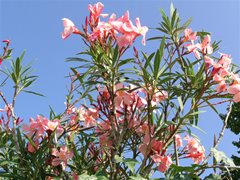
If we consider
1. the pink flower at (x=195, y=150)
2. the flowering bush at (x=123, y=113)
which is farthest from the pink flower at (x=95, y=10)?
the pink flower at (x=195, y=150)

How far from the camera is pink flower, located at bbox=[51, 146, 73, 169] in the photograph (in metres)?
1.99

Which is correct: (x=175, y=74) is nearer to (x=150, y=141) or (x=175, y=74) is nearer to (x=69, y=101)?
(x=150, y=141)

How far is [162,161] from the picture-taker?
6.49ft

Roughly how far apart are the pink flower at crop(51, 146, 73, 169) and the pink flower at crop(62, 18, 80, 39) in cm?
58

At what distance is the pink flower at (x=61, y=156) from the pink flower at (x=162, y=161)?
43 cm

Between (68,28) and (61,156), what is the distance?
66cm

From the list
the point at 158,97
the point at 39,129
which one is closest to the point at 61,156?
the point at 39,129

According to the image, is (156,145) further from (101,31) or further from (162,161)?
(101,31)

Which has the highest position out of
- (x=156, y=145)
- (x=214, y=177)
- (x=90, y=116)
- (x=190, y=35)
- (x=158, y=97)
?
(x=190, y=35)

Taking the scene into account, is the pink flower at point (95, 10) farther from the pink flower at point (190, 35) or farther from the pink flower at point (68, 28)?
the pink flower at point (190, 35)

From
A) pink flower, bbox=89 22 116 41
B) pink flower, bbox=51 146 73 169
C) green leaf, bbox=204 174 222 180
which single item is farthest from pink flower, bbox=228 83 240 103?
pink flower, bbox=51 146 73 169

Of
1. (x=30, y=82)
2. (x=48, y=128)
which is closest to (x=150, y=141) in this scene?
(x=48, y=128)

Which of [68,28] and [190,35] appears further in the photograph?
[190,35]

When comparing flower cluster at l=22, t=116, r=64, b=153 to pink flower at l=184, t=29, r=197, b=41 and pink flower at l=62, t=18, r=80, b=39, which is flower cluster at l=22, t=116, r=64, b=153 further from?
pink flower at l=184, t=29, r=197, b=41
